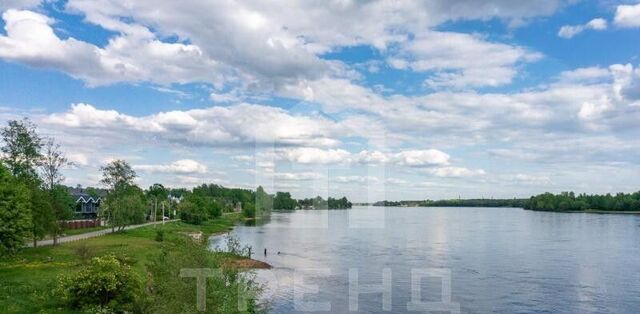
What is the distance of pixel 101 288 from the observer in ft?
114

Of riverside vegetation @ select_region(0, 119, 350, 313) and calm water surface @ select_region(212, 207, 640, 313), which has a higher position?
riverside vegetation @ select_region(0, 119, 350, 313)

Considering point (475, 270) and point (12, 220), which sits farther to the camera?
point (475, 270)

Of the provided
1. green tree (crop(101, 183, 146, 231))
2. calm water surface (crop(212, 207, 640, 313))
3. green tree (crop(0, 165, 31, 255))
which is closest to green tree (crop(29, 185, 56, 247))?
green tree (crop(0, 165, 31, 255))

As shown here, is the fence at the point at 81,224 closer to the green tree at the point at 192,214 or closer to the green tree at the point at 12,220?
the green tree at the point at 192,214

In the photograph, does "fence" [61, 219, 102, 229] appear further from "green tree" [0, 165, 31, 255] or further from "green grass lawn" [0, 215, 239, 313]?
"green tree" [0, 165, 31, 255]

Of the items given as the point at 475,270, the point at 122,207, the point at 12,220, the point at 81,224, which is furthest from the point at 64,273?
the point at 81,224

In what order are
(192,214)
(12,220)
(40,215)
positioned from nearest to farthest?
(12,220), (40,215), (192,214)

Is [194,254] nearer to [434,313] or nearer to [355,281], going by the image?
[434,313]

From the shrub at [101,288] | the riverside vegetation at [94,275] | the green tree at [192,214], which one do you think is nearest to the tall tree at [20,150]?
the riverside vegetation at [94,275]

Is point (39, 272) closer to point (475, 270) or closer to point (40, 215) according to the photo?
point (40, 215)

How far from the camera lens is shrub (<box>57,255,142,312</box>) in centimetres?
3447

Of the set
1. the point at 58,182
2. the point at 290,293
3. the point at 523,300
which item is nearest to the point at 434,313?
the point at 523,300

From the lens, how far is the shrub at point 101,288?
3447 cm

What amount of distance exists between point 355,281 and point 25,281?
36110 millimetres
